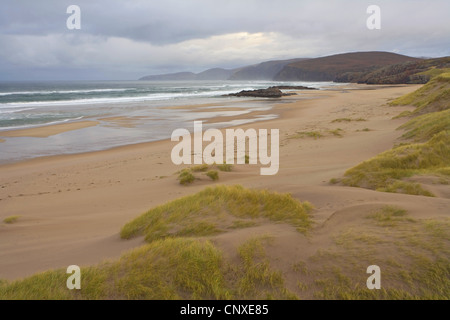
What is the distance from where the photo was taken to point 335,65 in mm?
147000

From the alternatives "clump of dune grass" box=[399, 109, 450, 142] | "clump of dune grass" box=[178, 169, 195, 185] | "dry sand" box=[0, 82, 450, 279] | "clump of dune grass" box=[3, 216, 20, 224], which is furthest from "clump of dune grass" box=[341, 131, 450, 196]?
"clump of dune grass" box=[3, 216, 20, 224]

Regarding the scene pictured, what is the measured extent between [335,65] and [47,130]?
149076 mm

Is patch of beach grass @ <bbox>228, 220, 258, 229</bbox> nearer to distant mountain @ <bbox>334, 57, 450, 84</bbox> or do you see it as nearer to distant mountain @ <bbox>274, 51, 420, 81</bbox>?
distant mountain @ <bbox>334, 57, 450, 84</bbox>

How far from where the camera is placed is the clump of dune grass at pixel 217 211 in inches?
145

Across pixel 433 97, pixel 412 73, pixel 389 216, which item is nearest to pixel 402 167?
pixel 389 216

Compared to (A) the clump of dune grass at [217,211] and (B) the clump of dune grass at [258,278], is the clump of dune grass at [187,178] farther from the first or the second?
(B) the clump of dune grass at [258,278]

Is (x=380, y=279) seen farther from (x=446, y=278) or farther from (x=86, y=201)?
(x=86, y=201)

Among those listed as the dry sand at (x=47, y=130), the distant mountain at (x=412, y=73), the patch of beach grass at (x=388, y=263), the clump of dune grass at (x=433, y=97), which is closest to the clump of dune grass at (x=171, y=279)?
the patch of beach grass at (x=388, y=263)

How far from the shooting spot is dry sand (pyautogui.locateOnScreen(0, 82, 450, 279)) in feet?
11.4

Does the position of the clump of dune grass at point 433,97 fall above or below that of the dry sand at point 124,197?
above

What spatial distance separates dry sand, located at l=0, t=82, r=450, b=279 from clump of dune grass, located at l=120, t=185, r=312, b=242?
0.19 m

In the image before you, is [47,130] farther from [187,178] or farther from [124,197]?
[187,178]

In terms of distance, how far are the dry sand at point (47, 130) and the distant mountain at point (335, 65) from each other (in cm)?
12696
